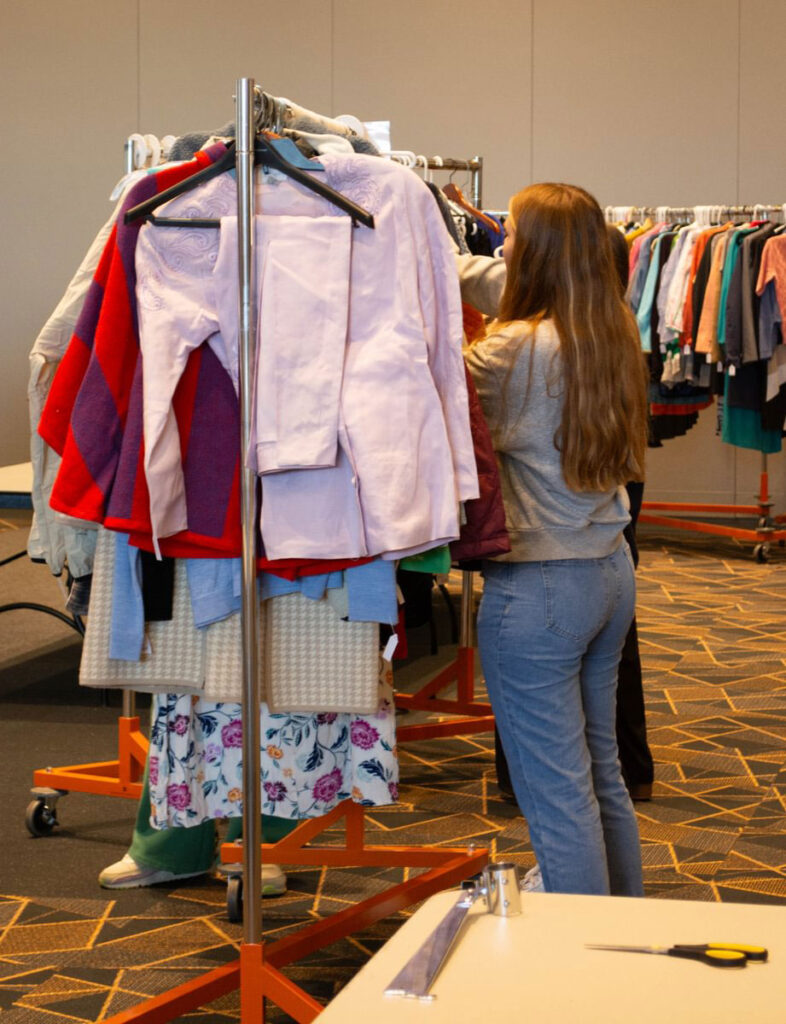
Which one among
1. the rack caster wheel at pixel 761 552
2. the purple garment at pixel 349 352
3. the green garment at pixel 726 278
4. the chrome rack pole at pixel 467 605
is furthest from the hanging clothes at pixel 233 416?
the rack caster wheel at pixel 761 552

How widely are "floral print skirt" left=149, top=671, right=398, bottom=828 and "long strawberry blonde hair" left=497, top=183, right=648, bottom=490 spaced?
1.79 feet

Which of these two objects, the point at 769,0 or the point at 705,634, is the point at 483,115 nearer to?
the point at 769,0

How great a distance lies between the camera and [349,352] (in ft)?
6.52

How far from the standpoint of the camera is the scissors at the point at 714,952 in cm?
102

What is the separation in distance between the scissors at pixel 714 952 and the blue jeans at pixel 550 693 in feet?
3.51

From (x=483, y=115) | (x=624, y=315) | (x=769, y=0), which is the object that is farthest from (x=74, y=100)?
(x=624, y=315)

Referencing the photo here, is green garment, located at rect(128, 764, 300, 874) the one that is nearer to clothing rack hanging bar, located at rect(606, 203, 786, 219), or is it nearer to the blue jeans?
the blue jeans

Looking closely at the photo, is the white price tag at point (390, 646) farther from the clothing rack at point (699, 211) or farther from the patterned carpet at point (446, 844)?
the clothing rack at point (699, 211)

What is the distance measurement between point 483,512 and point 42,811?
1.77 meters

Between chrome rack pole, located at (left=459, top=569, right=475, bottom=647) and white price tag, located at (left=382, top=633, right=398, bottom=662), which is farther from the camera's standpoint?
chrome rack pole, located at (left=459, top=569, right=475, bottom=647)

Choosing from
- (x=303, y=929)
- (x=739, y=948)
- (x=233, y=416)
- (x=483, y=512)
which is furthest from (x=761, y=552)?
(x=739, y=948)

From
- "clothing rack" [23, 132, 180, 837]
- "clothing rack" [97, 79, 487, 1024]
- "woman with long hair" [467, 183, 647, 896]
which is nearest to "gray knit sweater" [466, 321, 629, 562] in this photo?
"woman with long hair" [467, 183, 647, 896]

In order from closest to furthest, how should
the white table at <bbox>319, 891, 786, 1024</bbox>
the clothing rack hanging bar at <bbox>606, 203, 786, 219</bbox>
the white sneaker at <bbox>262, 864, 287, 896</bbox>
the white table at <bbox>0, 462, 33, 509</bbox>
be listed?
1. the white table at <bbox>319, 891, 786, 1024</bbox>
2. the white sneaker at <bbox>262, 864, 287, 896</bbox>
3. the white table at <bbox>0, 462, 33, 509</bbox>
4. the clothing rack hanging bar at <bbox>606, 203, 786, 219</bbox>

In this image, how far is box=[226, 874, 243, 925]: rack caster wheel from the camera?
2.74 metres
